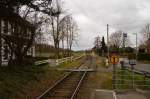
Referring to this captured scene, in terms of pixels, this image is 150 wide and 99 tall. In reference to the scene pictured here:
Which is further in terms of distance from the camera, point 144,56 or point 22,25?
point 144,56

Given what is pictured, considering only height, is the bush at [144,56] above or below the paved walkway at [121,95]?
above

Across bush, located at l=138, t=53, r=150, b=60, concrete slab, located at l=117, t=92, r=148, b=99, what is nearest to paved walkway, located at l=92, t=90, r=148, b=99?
concrete slab, located at l=117, t=92, r=148, b=99

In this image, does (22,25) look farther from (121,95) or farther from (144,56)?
(144,56)

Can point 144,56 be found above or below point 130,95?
above

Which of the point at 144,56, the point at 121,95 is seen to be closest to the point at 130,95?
the point at 121,95

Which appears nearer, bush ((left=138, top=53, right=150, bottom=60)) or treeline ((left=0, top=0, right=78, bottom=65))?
treeline ((left=0, top=0, right=78, bottom=65))

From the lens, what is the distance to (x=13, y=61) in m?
29.1

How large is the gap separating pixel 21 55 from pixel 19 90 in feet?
38.6

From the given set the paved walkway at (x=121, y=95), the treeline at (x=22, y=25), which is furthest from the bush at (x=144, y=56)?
the paved walkway at (x=121, y=95)

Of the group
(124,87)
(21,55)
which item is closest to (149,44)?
(21,55)

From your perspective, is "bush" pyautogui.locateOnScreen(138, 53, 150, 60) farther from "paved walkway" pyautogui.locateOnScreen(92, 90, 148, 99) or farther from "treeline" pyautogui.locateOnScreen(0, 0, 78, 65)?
"paved walkway" pyautogui.locateOnScreen(92, 90, 148, 99)

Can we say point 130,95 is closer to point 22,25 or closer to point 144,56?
point 22,25

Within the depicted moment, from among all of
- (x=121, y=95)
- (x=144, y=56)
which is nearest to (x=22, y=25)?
(x=121, y=95)

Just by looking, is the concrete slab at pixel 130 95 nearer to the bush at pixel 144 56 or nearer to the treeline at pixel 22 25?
the treeline at pixel 22 25
